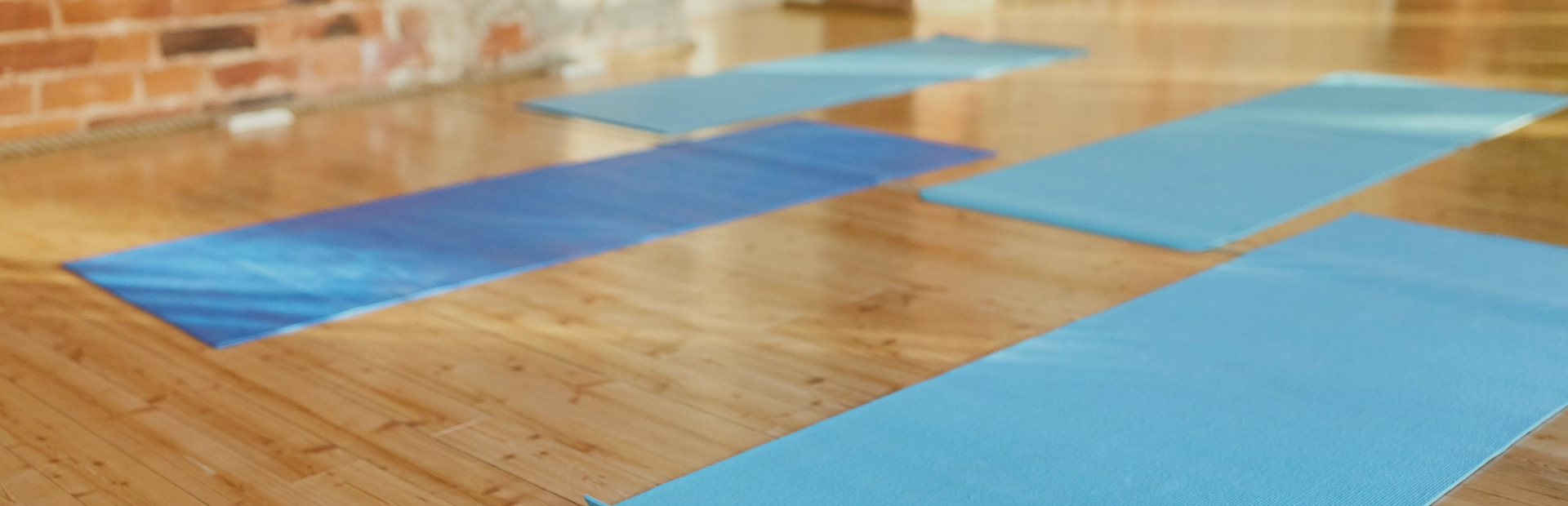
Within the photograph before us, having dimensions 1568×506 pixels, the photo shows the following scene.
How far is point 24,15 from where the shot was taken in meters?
4.25

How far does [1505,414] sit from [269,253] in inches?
99.4

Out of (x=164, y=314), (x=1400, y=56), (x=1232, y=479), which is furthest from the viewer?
(x=1400, y=56)

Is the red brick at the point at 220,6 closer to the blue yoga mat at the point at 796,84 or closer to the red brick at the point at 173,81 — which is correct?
the red brick at the point at 173,81

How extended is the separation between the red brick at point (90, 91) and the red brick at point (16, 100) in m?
0.05

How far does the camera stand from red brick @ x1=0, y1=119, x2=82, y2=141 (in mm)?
4324

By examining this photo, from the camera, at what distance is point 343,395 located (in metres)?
2.42

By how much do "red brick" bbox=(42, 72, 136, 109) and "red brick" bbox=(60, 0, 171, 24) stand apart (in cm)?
19

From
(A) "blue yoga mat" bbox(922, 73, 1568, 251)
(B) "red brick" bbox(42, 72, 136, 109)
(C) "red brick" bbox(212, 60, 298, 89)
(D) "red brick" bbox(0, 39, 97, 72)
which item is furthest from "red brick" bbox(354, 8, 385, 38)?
(A) "blue yoga mat" bbox(922, 73, 1568, 251)

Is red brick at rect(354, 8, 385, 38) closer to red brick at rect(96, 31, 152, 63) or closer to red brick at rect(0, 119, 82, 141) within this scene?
red brick at rect(96, 31, 152, 63)

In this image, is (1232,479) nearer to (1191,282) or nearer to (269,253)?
(1191,282)

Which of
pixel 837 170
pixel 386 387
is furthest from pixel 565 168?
pixel 386 387

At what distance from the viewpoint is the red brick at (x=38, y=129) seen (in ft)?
14.2

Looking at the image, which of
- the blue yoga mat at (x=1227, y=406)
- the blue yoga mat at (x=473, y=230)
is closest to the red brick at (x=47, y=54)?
the blue yoga mat at (x=473, y=230)

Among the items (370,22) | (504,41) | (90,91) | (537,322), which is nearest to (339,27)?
(370,22)
